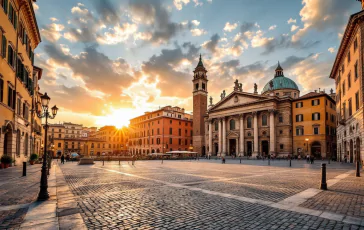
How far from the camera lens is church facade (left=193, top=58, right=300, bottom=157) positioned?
51.0 m

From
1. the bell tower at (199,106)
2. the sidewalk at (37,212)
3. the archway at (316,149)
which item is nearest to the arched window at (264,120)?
the archway at (316,149)

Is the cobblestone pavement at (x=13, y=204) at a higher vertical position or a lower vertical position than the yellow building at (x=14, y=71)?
lower

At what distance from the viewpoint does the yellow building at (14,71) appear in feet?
57.0

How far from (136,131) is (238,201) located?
78973mm

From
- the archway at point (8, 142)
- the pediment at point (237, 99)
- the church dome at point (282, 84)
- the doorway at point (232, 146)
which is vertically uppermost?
the church dome at point (282, 84)

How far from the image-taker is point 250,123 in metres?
57.2

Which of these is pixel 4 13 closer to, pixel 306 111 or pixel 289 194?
pixel 289 194

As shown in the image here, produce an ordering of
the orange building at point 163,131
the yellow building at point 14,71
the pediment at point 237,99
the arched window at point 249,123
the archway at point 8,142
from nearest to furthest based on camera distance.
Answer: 1. the yellow building at point 14,71
2. the archway at point 8,142
3. the pediment at point 237,99
4. the arched window at point 249,123
5. the orange building at point 163,131

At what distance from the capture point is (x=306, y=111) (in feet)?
159

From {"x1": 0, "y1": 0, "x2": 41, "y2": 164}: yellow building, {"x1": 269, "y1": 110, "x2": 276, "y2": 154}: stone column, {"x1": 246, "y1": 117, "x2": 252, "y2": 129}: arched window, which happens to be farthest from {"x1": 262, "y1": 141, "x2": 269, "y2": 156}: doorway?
{"x1": 0, "y1": 0, "x2": 41, "y2": 164}: yellow building

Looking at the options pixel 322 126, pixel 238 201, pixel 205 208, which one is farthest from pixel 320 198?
pixel 322 126

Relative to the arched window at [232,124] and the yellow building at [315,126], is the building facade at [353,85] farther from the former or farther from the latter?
the arched window at [232,124]

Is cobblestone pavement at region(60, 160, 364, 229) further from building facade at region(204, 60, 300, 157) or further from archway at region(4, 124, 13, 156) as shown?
building facade at region(204, 60, 300, 157)

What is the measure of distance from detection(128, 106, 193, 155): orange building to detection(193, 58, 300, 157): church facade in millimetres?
5661
